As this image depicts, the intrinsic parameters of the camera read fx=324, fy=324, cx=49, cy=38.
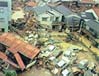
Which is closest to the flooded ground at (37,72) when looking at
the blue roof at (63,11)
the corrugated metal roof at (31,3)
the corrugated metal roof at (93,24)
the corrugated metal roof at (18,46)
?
the corrugated metal roof at (18,46)

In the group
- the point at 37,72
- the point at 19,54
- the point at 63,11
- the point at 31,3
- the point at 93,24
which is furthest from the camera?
the point at 31,3

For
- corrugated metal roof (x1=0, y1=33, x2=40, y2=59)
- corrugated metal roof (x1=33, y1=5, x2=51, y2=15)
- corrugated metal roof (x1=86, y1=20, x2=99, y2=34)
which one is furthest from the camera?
corrugated metal roof (x1=33, y1=5, x2=51, y2=15)

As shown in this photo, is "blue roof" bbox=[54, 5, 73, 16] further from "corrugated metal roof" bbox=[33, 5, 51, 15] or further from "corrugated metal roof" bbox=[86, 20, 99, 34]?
"corrugated metal roof" bbox=[86, 20, 99, 34]

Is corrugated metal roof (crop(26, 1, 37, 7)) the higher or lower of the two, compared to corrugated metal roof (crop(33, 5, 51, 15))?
lower

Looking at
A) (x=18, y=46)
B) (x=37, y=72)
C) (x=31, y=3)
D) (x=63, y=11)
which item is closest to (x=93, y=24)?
(x=63, y=11)

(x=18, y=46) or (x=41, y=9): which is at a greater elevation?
(x=41, y=9)

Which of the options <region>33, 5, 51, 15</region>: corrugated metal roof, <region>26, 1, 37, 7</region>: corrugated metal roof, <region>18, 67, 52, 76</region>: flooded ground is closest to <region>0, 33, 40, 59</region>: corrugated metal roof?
<region>18, 67, 52, 76</region>: flooded ground

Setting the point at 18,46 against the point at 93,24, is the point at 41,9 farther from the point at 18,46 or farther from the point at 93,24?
the point at 18,46

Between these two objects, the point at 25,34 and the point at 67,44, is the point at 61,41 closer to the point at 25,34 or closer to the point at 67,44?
the point at 67,44
